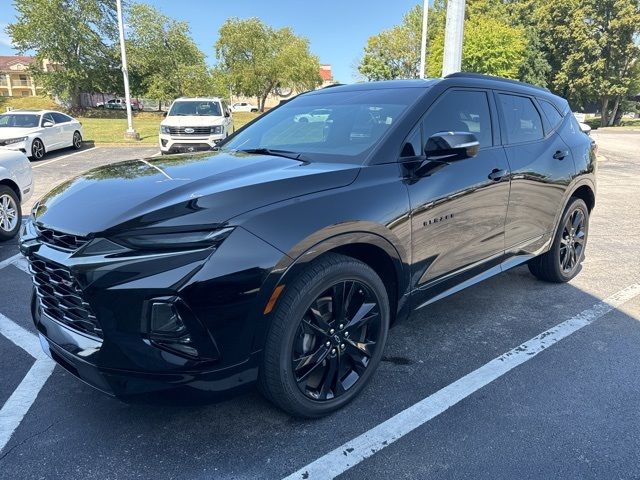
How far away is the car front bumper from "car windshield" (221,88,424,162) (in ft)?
3.53

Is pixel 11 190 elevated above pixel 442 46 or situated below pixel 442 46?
below

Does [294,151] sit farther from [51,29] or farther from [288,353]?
[51,29]

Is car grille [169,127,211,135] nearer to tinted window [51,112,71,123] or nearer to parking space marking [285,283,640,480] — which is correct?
tinted window [51,112,71,123]

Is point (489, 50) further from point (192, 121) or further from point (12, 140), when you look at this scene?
point (12, 140)

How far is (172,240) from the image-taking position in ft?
6.83

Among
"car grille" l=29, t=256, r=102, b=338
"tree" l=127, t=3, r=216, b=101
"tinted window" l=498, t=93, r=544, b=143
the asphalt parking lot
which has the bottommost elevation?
the asphalt parking lot

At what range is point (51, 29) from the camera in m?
38.6

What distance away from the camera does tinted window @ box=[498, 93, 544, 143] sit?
12.5ft

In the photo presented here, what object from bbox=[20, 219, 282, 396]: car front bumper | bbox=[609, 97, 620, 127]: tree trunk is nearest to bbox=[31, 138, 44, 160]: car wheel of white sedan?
bbox=[20, 219, 282, 396]: car front bumper

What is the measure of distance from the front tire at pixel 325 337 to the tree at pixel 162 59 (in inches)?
1814

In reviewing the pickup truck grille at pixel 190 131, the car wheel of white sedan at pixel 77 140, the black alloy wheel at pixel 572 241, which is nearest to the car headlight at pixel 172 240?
→ the black alloy wheel at pixel 572 241

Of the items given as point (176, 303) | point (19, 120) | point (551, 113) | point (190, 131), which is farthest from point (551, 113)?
point (19, 120)

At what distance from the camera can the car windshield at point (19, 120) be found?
15492 mm

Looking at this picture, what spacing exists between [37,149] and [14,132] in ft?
2.52
